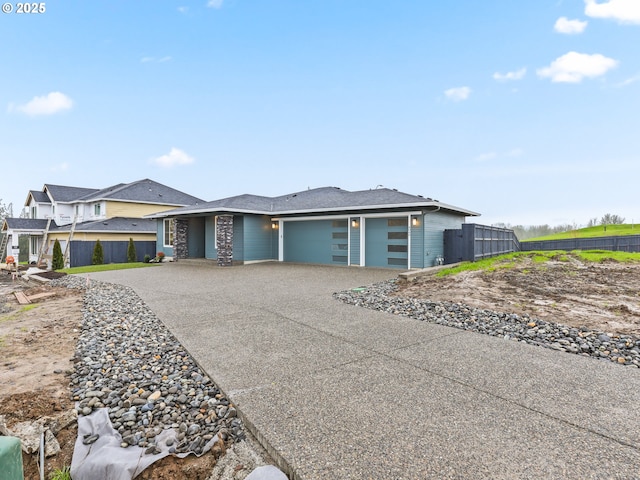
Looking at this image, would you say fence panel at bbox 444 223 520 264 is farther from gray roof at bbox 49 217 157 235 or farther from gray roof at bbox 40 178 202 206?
gray roof at bbox 40 178 202 206

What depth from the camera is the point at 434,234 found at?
39.2ft

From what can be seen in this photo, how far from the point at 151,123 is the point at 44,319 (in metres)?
15.7

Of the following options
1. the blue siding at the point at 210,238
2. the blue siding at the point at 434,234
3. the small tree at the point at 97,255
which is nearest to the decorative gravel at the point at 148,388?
the blue siding at the point at 434,234

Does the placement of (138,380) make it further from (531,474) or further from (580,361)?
(580,361)

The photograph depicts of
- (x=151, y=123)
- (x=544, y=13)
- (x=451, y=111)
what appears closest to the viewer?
(x=544, y=13)

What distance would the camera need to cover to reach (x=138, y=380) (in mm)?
2957

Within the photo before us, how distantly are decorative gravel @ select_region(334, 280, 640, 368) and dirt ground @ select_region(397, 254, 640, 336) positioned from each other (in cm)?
40

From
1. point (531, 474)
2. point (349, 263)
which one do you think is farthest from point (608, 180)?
point (531, 474)

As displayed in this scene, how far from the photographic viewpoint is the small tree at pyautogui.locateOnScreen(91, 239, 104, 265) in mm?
16484

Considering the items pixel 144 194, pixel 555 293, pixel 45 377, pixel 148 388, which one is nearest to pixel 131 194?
pixel 144 194

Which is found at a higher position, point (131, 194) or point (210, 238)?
point (131, 194)

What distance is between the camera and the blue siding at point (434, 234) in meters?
11.3

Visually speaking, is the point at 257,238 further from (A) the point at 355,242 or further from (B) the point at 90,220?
(B) the point at 90,220

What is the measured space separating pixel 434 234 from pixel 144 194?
21.3 meters
